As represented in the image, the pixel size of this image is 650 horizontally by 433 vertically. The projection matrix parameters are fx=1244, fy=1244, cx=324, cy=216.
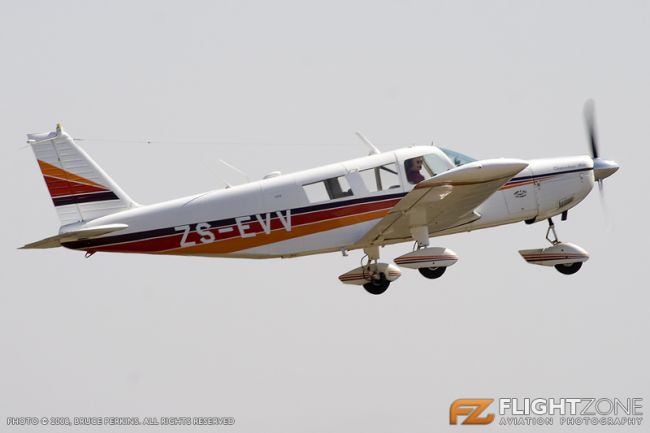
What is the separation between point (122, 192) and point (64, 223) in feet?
3.78

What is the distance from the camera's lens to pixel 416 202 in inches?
798

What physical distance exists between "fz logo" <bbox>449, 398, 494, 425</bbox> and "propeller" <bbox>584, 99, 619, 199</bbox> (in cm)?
448

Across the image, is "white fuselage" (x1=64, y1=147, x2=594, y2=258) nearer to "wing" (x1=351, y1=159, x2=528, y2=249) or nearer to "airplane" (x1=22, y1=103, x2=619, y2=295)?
"airplane" (x1=22, y1=103, x2=619, y2=295)

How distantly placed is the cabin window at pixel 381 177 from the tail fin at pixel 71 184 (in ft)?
13.2

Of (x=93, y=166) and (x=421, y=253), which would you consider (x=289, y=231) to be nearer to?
(x=421, y=253)

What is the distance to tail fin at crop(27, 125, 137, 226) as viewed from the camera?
20938 mm

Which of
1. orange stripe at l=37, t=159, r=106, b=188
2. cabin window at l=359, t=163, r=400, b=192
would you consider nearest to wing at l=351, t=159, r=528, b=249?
cabin window at l=359, t=163, r=400, b=192

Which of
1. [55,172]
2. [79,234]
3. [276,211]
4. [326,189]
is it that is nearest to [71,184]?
[55,172]

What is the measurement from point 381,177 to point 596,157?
465 centimetres

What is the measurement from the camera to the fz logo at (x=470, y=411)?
70.4ft

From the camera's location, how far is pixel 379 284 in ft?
74.1

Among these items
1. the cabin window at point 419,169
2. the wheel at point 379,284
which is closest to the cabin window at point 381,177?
the cabin window at point 419,169

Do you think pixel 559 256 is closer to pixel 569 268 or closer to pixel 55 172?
pixel 569 268

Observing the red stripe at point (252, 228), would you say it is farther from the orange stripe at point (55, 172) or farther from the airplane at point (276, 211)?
the orange stripe at point (55, 172)
